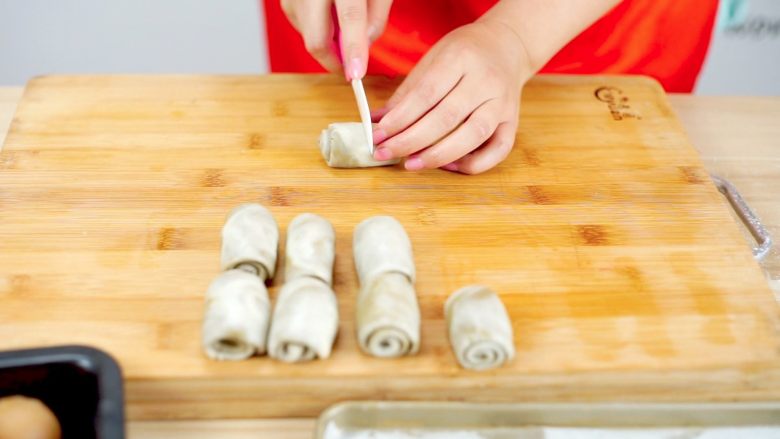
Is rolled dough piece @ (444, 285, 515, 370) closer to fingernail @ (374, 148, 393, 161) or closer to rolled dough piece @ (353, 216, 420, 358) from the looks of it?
rolled dough piece @ (353, 216, 420, 358)

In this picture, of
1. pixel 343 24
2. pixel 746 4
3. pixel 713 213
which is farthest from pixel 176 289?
pixel 746 4

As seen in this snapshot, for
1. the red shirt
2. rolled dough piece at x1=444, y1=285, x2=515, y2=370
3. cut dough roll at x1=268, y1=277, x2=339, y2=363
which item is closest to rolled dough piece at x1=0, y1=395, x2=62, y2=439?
cut dough roll at x1=268, y1=277, x2=339, y2=363

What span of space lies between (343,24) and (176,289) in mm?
596

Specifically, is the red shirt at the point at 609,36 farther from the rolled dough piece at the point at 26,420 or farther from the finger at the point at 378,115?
the rolled dough piece at the point at 26,420

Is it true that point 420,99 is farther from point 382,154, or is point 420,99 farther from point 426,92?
point 382,154

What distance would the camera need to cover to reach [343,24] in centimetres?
152

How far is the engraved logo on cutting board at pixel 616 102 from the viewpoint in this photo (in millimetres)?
1788

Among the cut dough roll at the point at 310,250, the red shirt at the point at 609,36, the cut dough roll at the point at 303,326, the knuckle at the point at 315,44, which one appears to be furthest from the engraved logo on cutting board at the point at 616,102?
the cut dough roll at the point at 303,326

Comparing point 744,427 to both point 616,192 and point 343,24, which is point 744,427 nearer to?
point 616,192

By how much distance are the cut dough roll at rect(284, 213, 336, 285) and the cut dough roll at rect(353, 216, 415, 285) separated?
2.0 inches

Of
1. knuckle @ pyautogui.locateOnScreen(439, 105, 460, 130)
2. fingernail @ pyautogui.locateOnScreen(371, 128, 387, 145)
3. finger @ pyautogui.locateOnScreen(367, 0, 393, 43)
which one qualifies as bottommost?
fingernail @ pyautogui.locateOnScreen(371, 128, 387, 145)

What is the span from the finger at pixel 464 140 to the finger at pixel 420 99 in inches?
2.7

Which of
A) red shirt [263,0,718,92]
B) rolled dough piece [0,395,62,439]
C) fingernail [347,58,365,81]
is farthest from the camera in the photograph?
red shirt [263,0,718,92]

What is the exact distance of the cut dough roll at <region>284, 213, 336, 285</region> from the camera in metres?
1.28
